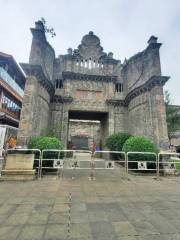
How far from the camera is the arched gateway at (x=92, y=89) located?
11.9 m

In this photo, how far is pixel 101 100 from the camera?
16.5 meters

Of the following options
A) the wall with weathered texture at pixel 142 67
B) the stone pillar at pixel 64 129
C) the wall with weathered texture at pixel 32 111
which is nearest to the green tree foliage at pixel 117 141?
the stone pillar at pixel 64 129

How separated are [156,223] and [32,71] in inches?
466

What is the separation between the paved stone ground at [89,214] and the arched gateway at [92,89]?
6.83 metres

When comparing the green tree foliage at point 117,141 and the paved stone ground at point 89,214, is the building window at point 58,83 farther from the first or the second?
the paved stone ground at point 89,214

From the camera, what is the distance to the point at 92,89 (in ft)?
54.3

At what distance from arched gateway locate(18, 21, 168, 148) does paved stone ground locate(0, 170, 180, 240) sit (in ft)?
22.4

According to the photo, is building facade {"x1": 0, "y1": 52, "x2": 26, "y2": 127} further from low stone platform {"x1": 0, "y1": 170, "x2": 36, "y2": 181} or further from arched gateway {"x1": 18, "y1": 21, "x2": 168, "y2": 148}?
low stone platform {"x1": 0, "y1": 170, "x2": 36, "y2": 181}

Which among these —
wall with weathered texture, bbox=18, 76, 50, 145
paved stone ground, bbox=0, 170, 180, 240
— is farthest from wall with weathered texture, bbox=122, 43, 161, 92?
paved stone ground, bbox=0, 170, 180, 240

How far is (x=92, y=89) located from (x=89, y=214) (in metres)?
14.1

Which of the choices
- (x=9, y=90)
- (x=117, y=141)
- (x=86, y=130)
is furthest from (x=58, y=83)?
(x=86, y=130)

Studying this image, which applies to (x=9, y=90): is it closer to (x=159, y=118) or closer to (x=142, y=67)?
(x=142, y=67)

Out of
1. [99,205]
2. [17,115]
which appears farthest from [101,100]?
[17,115]

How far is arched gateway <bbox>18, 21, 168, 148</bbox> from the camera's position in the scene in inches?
468
